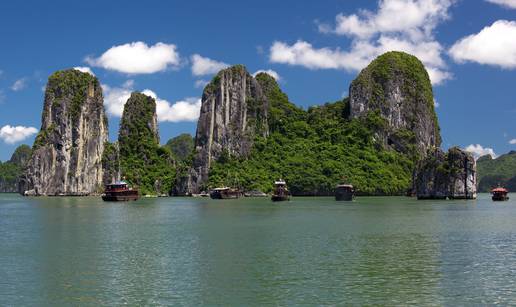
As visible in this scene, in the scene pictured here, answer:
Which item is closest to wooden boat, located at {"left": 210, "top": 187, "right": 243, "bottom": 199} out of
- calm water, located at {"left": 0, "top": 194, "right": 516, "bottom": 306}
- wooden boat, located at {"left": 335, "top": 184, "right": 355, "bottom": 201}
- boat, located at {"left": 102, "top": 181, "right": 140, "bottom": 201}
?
boat, located at {"left": 102, "top": 181, "right": 140, "bottom": 201}

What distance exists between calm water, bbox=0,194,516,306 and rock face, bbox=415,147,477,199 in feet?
311

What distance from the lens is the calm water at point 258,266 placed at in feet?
101

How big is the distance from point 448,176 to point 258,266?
132556mm

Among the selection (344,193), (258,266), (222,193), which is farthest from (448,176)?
(258,266)

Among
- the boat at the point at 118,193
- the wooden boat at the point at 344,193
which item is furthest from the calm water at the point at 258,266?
the boat at the point at 118,193

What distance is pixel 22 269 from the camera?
129 feet

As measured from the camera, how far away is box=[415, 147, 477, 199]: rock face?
158625 millimetres

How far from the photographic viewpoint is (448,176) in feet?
532

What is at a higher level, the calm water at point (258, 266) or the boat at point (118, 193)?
the boat at point (118, 193)

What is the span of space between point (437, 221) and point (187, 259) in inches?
1841

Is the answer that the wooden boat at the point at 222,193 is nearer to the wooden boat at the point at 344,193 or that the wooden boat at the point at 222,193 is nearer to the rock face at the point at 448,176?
the wooden boat at the point at 344,193

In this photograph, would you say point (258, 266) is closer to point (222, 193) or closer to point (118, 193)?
point (118, 193)

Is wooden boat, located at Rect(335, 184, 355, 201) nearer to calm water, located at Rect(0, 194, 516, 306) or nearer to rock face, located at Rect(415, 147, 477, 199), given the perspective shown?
rock face, located at Rect(415, 147, 477, 199)

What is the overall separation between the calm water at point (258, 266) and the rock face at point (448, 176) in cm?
9465
